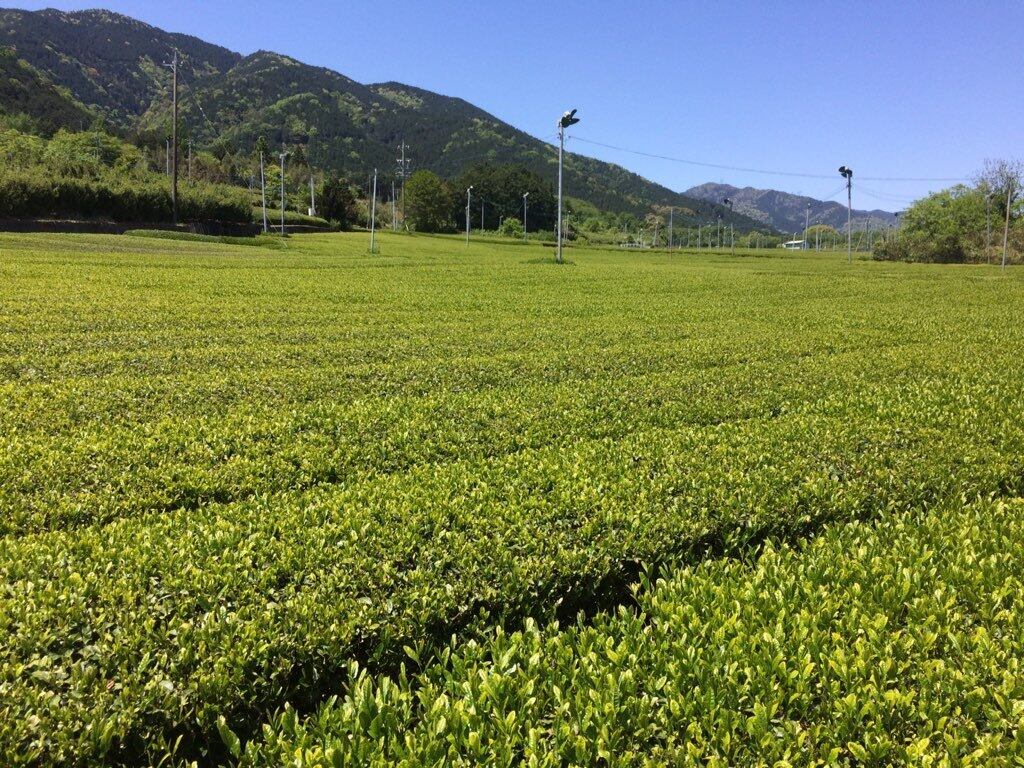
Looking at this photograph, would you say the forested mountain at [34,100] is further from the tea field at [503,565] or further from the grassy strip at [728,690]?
the grassy strip at [728,690]

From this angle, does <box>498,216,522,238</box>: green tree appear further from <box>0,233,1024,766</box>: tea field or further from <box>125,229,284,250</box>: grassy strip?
<box>0,233,1024,766</box>: tea field

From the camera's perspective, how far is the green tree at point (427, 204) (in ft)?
427

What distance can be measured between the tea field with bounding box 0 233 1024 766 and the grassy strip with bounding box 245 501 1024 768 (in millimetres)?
18

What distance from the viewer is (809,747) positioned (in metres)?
2.96

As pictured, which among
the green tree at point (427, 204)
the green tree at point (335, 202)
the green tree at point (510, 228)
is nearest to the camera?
the green tree at point (335, 202)

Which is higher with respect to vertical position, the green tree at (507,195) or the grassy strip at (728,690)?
the green tree at (507,195)

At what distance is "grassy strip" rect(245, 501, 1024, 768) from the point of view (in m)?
2.90

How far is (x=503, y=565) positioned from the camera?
14.9 ft

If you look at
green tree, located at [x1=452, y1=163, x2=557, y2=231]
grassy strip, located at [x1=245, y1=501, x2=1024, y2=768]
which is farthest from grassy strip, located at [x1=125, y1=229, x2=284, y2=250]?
green tree, located at [x1=452, y1=163, x2=557, y2=231]

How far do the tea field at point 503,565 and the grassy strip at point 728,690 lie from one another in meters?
0.02

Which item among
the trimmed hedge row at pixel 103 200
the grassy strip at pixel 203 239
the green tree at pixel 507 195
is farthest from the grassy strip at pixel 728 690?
the green tree at pixel 507 195

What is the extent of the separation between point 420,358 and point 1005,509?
33.0 feet

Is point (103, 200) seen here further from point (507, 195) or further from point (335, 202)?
point (507, 195)

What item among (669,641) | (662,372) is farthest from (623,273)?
(669,641)
